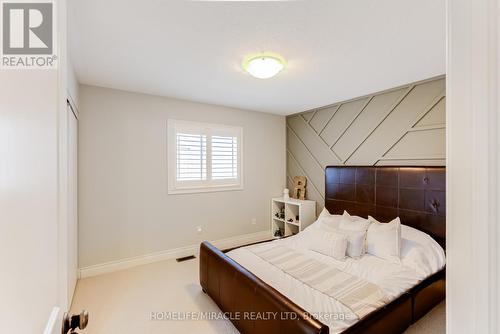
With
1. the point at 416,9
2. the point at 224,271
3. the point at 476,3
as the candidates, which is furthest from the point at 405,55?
the point at 224,271

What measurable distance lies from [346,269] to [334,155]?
2.04m

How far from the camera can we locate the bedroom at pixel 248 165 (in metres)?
0.49

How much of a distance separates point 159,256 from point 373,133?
3.61 meters

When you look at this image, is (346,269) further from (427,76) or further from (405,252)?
(427,76)

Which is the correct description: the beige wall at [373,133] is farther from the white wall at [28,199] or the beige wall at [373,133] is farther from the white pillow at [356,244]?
the white wall at [28,199]

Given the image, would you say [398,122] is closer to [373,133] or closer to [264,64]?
[373,133]

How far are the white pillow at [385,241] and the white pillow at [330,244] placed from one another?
13.1 inches

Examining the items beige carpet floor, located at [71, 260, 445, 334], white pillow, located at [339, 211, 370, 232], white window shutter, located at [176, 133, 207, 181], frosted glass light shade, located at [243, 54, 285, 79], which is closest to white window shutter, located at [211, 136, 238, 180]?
white window shutter, located at [176, 133, 207, 181]

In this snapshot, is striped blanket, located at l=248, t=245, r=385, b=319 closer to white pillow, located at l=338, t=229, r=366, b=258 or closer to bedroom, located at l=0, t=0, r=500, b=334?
bedroom, located at l=0, t=0, r=500, b=334

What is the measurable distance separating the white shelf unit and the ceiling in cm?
197

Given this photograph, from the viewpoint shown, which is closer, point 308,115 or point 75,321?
point 75,321

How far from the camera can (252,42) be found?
1.95 metres

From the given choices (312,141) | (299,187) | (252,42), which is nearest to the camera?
(252,42)

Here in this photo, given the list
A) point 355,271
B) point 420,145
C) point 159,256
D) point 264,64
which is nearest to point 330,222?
point 355,271
